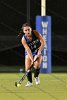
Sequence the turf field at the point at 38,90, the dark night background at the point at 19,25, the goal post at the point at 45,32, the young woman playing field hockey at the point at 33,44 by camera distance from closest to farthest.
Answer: the turf field at the point at 38,90
the young woman playing field hockey at the point at 33,44
the goal post at the point at 45,32
the dark night background at the point at 19,25

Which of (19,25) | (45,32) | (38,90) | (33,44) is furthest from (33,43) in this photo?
(19,25)

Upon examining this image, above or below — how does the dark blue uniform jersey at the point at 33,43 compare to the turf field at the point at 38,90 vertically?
above

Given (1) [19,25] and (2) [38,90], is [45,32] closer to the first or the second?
(1) [19,25]

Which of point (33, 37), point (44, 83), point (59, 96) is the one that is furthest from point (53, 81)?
point (59, 96)

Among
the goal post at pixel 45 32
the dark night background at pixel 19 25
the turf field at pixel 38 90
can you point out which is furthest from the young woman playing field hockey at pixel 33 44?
the dark night background at pixel 19 25

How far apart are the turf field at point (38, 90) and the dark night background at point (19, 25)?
1367mm

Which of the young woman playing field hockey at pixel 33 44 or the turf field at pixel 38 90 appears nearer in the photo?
the turf field at pixel 38 90

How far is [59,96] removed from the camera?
9227 mm

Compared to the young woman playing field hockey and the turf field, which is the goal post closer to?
the turf field

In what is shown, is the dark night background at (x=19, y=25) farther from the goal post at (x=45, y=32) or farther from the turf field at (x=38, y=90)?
the turf field at (x=38, y=90)

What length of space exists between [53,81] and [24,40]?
185 centimetres

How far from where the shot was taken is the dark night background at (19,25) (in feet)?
44.9

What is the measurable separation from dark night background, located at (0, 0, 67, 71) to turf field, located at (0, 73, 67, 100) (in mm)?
1367

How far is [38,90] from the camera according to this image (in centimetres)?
1005
